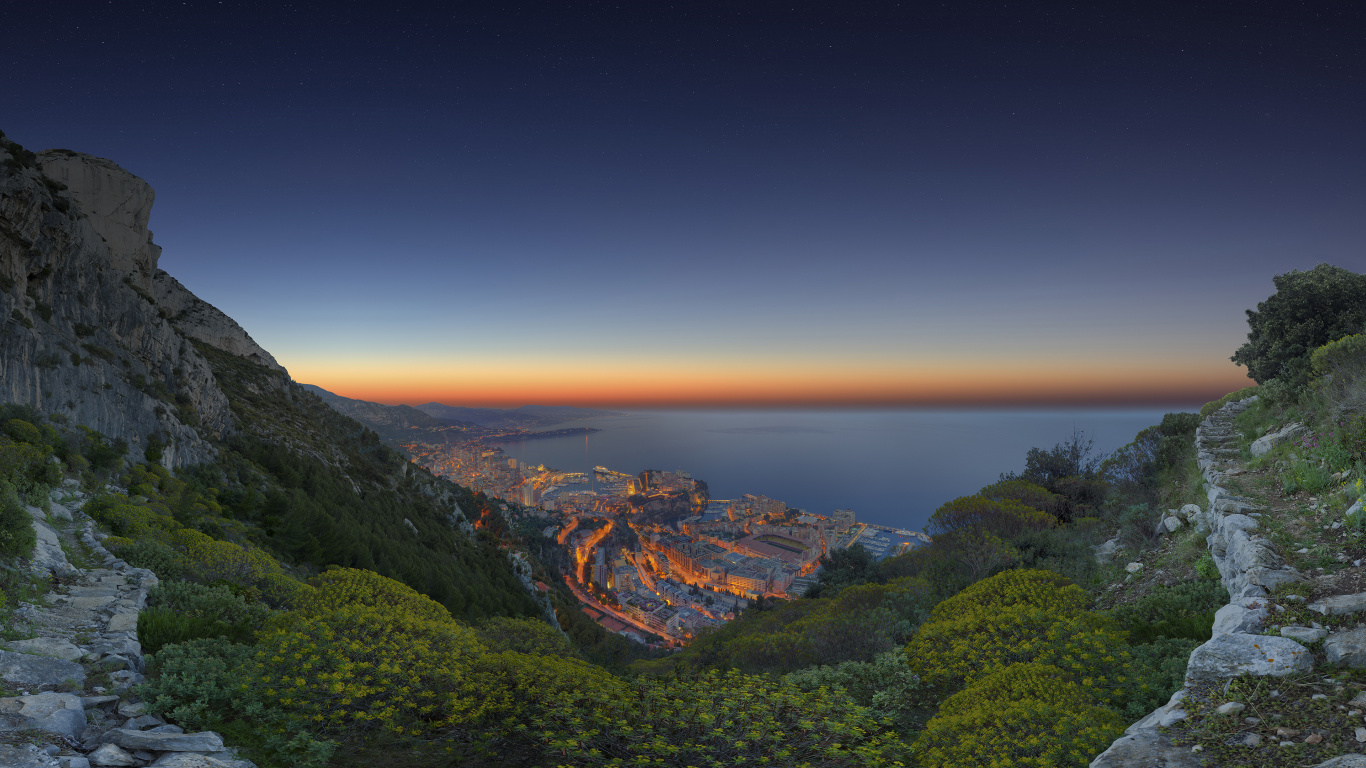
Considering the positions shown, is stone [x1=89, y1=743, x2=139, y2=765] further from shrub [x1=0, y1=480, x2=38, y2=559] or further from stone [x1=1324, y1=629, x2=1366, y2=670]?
stone [x1=1324, y1=629, x2=1366, y2=670]

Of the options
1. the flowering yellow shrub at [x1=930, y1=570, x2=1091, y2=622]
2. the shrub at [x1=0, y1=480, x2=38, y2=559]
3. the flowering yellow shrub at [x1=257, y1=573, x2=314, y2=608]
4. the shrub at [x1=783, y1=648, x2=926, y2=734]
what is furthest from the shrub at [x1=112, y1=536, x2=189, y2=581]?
the flowering yellow shrub at [x1=930, y1=570, x2=1091, y2=622]

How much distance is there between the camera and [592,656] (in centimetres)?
1425

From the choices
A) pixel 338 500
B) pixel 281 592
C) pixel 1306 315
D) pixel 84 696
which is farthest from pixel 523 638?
pixel 1306 315

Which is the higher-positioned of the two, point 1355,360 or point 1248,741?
point 1355,360

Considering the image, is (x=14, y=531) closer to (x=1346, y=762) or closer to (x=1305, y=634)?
(x=1346, y=762)

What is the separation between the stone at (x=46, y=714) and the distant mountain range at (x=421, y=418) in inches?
2257

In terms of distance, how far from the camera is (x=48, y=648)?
439 centimetres

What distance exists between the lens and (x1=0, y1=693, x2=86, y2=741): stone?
128 inches

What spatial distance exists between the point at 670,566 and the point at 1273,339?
48147mm

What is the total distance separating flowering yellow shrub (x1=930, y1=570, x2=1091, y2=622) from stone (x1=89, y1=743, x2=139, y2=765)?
31.9 ft

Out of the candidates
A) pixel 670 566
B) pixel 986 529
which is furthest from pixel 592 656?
pixel 670 566

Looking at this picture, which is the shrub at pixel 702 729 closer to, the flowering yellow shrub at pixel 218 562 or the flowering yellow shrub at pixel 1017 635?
the flowering yellow shrub at pixel 1017 635

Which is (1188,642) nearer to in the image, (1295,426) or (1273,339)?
(1295,426)

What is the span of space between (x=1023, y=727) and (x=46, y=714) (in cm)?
756
